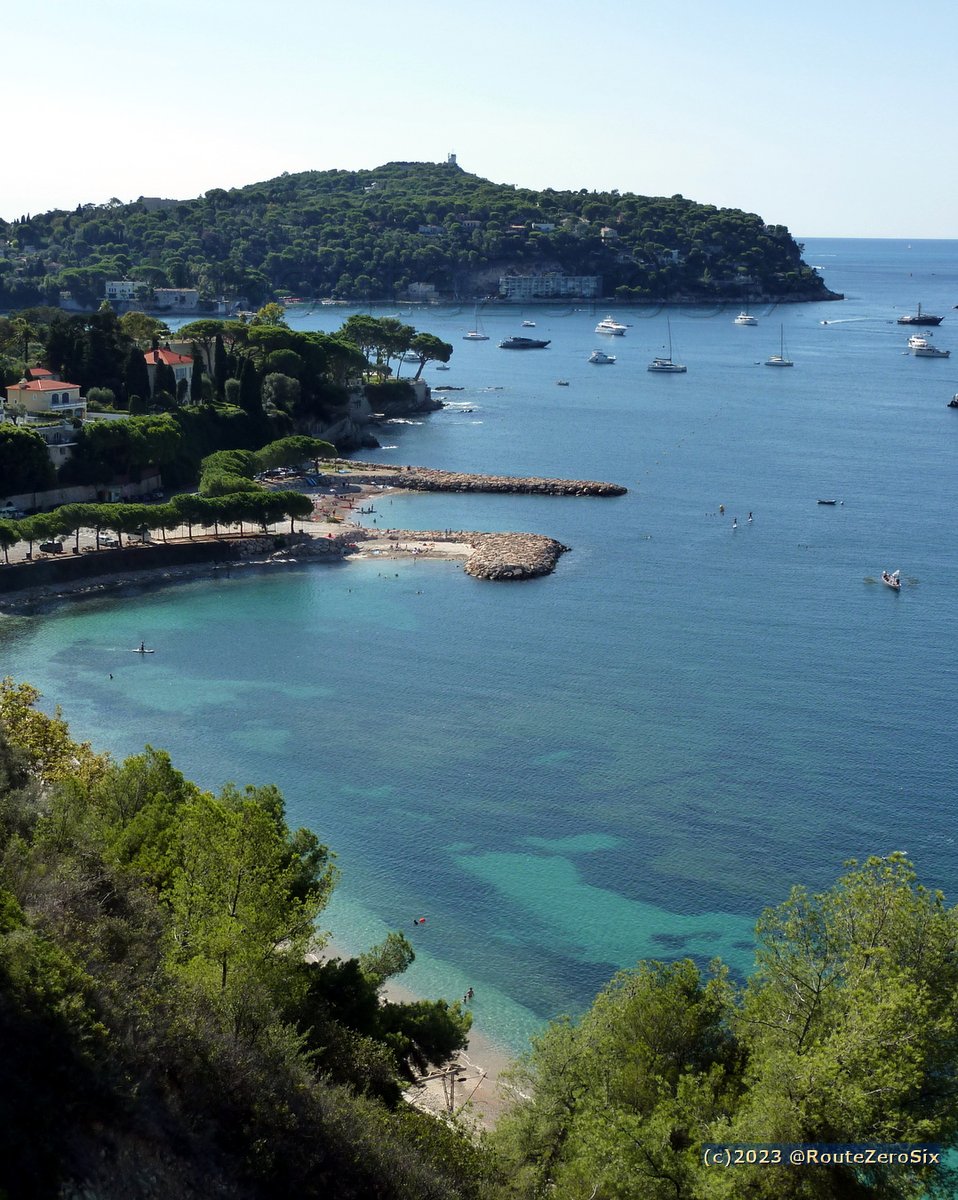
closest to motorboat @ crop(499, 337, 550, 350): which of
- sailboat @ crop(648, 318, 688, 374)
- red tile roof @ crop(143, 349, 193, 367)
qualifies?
sailboat @ crop(648, 318, 688, 374)

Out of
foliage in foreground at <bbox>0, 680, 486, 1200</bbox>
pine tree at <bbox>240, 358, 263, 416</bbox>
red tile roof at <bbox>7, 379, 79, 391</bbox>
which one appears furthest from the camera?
pine tree at <bbox>240, 358, 263, 416</bbox>

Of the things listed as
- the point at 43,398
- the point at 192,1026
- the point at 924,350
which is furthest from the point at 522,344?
the point at 192,1026

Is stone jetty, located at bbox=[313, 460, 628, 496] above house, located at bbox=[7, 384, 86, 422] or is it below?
below

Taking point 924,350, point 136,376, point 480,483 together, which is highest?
point 924,350

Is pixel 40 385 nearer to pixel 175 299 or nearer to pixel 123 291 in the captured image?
pixel 123 291

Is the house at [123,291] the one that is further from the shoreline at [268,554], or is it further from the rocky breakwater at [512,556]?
the rocky breakwater at [512,556]

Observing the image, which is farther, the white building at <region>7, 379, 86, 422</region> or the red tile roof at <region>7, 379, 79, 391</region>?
the red tile roof at <region>7, 379, 79, 391</region>

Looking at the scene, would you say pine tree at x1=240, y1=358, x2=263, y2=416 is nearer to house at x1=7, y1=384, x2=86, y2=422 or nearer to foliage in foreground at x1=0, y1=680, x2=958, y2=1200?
house at x1=7, y1=384, x2=86, y2=422

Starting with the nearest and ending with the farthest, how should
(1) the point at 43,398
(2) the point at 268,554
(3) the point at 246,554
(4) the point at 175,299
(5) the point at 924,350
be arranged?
(3) the point at 246,554 → (2) the point at 268,554 → (1) the point at 43,398 → (5) the point at 924,350 → (4) the point at 175,299
